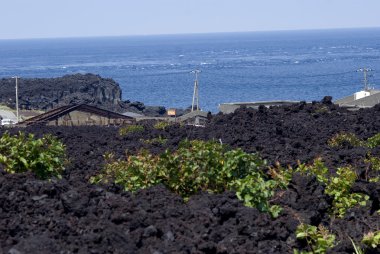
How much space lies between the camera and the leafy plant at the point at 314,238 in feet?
30.7

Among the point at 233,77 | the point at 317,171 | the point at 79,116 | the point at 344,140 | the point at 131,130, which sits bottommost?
the point at 233,77

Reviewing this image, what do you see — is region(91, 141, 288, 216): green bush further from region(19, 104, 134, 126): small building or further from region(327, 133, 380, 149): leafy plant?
region(19, 104, 134, 126): small building

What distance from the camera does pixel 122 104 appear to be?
9519 centimetres

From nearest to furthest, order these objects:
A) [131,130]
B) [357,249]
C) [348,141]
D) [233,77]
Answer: [357,249], [348,141], [131,130], [233,77]

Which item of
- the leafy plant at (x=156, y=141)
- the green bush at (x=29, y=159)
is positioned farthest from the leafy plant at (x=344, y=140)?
the green bush at (x=29, y=159)

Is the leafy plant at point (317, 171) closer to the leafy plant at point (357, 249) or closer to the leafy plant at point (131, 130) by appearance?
the leafy plant at point (357, 249)

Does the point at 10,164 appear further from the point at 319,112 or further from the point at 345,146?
the point at 319,112

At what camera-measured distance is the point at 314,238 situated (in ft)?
31.1

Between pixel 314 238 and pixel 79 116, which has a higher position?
pixel 314 238

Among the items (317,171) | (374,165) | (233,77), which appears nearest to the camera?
(317,171)

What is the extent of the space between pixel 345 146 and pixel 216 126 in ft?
21.6

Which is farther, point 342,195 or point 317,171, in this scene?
point 317,171

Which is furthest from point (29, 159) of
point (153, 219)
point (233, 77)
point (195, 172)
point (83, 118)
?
point (233, 77)

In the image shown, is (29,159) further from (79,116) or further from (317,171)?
(79,116)
